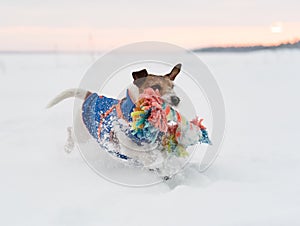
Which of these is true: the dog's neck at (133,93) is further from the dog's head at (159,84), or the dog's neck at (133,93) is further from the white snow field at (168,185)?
the white snow field at (168,185)

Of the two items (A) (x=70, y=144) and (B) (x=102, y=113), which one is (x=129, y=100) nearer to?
(B) (x=102, y=113)

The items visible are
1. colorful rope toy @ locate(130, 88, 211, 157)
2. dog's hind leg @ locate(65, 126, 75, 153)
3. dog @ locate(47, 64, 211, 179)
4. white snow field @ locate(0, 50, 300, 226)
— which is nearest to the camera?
white snow field @ locate(0, 50, 300, 226)

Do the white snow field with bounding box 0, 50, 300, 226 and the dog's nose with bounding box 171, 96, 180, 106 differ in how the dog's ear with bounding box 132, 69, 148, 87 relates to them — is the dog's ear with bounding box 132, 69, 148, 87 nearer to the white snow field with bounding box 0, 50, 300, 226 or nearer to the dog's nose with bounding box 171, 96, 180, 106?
the dog's nose with bounding box 171, 96, 180, 106

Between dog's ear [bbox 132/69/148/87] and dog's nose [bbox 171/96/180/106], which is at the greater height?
dog's ear [bbox 132/69/148/87]

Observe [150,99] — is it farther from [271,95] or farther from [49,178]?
[271,95]

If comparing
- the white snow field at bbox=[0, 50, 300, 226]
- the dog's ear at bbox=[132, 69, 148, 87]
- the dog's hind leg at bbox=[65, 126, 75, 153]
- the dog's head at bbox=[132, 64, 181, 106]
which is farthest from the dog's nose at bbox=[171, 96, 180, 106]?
the dog's hind leg at bbox=[65, 126, 75, 153]

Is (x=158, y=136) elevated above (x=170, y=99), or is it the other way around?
(x=170, y=99)

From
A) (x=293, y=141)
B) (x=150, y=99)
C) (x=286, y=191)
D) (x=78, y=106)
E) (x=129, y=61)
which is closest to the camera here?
(x=286, y=191)

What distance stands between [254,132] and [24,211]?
2.37m

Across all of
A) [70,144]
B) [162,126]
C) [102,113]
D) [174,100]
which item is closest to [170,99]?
[174,100]

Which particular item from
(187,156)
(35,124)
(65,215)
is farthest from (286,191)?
(35,124)

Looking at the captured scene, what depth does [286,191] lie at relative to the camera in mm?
2346

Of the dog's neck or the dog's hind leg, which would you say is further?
the dog's hind leg

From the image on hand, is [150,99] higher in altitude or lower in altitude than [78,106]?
lower
